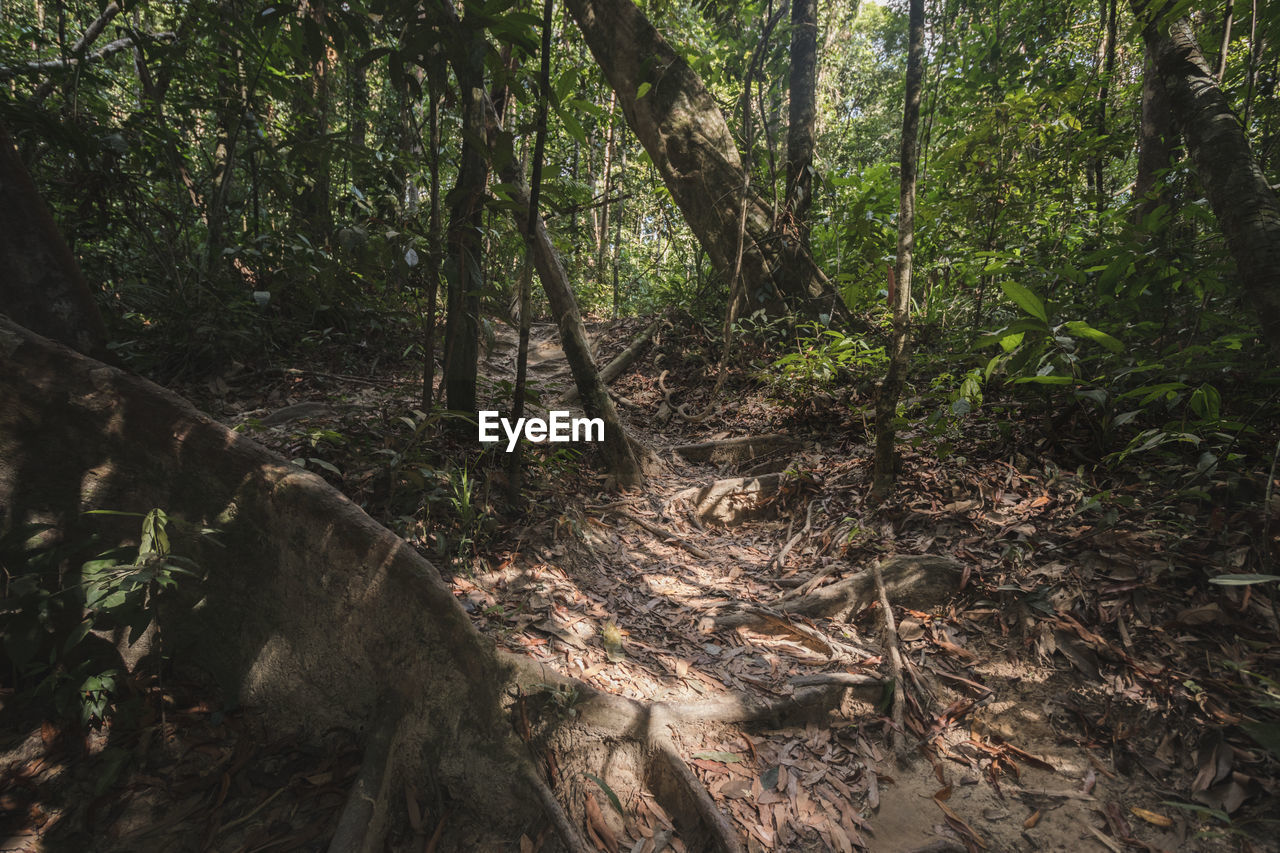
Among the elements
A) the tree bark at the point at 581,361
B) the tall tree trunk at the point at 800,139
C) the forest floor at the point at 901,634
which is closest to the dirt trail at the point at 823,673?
the forest floor at the point at 901,634

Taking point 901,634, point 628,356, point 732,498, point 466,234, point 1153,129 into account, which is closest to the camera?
point 901,634

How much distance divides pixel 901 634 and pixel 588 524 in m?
2.09

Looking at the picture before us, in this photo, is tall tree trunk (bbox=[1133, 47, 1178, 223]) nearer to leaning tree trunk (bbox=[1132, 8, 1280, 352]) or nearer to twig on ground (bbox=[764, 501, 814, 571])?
leaning tree trunk (bbox=[1132, 8, 1280, 352])

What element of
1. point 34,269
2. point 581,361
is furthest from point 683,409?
point 34,269

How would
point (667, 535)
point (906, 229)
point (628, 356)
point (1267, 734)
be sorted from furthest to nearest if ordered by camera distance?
point (628, 356)
point (667, 535)
point (906, 229)
point (1267, 734)

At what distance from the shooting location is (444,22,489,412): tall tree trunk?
107 inches

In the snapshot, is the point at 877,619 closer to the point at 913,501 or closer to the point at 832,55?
the point at 913,501

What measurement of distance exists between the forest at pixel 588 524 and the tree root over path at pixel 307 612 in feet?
0.04

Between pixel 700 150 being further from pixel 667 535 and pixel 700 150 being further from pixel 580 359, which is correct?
pixel 667 535

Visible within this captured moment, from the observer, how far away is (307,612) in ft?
6.87

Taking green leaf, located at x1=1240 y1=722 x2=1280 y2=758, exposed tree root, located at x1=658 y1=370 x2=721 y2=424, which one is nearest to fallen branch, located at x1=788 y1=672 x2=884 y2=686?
green leaf, located at x1=1240 y1=722 x2=1280 y2=758

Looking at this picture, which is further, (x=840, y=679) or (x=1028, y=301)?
(x=1028, y=301)

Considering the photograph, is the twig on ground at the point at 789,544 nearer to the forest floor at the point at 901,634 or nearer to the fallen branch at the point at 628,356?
the forest floor at the point at 901,634

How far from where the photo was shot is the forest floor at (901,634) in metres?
1.91
